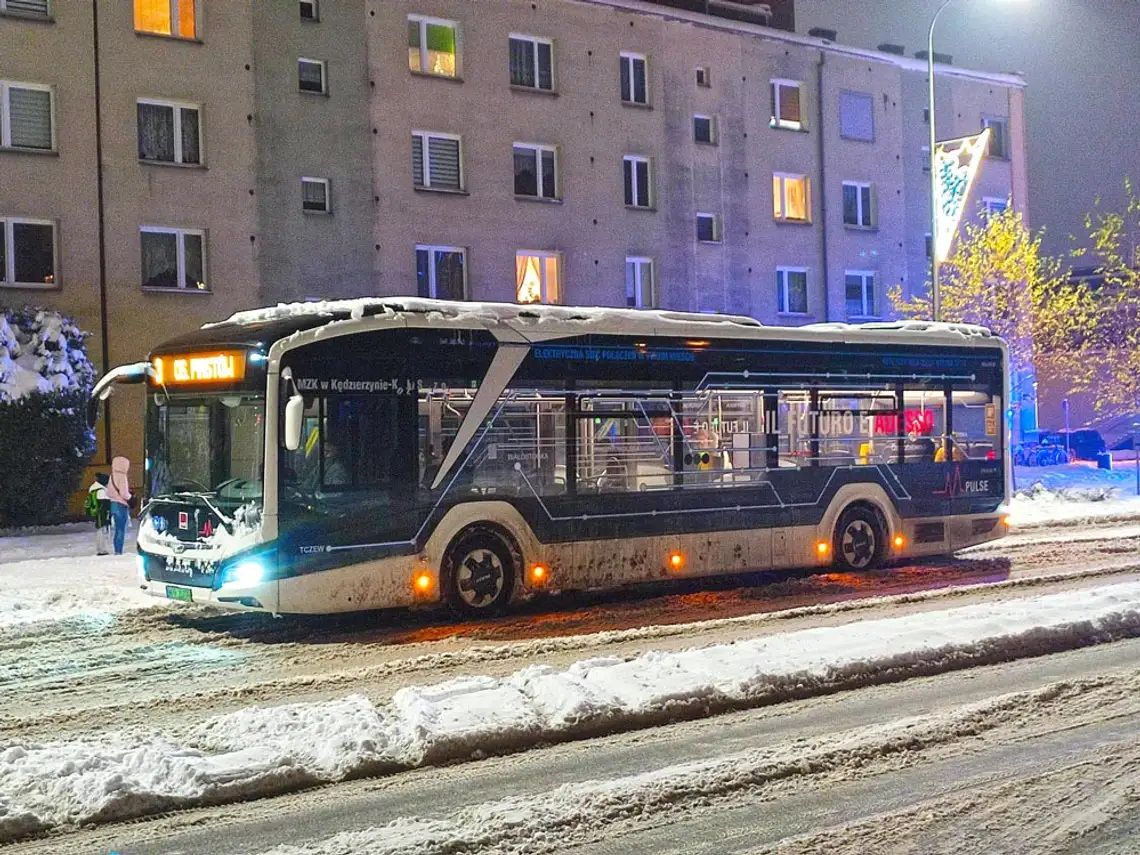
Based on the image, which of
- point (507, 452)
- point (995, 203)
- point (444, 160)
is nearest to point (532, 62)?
point (444, 160)

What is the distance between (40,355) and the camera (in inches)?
928

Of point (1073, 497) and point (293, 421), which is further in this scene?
point (1073, 497)

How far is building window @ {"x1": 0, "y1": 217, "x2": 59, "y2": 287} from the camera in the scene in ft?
83.0

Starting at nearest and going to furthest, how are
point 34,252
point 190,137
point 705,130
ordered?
point 34,252, point 190,137, point 705,130

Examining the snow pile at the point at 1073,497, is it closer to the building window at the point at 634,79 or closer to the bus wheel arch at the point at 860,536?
the bus wheel arch at the point at 860,536

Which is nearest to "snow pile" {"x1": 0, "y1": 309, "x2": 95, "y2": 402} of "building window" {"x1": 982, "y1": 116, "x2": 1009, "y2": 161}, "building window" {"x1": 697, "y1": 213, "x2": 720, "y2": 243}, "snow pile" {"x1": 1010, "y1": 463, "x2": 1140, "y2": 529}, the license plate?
the license plate

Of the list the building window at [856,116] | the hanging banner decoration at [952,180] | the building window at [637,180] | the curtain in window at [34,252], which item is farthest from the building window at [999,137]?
the curtain in window at [34,252]

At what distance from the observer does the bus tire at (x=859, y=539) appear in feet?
52.5

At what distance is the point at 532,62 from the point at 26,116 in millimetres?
12057

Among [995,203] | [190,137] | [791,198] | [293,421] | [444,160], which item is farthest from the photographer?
[995,203]

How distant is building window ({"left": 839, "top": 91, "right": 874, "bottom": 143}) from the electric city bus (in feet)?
75.8

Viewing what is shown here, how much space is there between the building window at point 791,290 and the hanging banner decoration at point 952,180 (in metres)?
10.5

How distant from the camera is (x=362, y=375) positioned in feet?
40.0

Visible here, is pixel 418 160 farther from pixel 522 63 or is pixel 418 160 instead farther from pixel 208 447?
pixel 208 447
